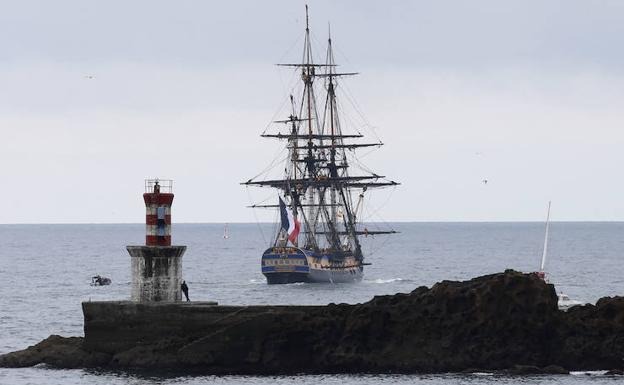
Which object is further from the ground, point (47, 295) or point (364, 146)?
point (364, 146)

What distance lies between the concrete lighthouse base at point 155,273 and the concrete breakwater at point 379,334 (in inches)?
26.3

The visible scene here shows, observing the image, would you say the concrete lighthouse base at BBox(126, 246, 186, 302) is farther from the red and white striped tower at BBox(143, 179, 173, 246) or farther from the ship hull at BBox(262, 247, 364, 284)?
the ship hull at BBox(262, 247, 364, 284)

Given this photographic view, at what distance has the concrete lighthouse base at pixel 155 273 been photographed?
45.6 metres

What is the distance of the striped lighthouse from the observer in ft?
150

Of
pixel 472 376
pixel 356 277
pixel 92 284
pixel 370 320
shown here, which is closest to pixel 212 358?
pixel 370 320

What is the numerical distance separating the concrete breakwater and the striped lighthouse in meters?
0.74

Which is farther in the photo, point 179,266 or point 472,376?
point 179,266

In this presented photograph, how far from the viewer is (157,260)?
45.7 meters

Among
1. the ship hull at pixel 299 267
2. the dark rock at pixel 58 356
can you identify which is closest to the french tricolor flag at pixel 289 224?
the ship hull at pixel 299 267

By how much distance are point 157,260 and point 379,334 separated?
7669mm

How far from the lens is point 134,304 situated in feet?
148

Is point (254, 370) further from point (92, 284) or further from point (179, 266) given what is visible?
point (92, 284)

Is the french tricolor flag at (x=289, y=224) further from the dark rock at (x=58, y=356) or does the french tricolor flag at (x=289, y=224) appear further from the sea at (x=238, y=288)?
the dark rock at (x=58, y=356)

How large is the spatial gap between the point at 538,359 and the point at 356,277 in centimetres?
7204
